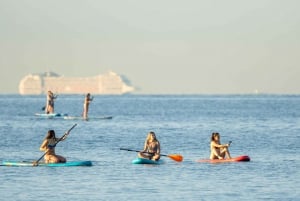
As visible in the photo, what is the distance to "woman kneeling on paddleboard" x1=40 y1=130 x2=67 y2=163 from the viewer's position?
3719 cm

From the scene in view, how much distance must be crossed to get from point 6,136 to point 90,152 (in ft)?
43.6

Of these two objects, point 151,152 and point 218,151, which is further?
point 218,151

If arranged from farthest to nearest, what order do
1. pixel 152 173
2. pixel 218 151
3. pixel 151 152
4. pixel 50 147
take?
1. pixel 218 151
2. pixel 151 152
3. pixel 50 147
4. pixel 152 173

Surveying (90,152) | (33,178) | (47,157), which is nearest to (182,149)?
(90,152)

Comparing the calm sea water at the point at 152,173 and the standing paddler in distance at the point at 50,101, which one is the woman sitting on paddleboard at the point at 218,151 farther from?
the standing paddler in distance at the point at 50,101

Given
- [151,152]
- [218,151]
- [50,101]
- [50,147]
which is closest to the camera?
[50,147]

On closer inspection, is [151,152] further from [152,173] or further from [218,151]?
[152,173]

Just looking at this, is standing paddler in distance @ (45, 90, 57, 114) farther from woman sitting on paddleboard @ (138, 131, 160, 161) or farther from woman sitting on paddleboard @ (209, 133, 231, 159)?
woman sitting on paddleboard @ (138, 131, 160, 161)

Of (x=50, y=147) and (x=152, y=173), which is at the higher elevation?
(x=50, y=147)

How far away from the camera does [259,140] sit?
57.0 m

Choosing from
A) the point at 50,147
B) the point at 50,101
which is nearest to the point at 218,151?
the point at 50,147

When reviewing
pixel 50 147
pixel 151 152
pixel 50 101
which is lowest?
pixel 151 152

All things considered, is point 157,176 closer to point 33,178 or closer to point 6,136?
point 33,178

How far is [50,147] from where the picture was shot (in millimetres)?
37250
